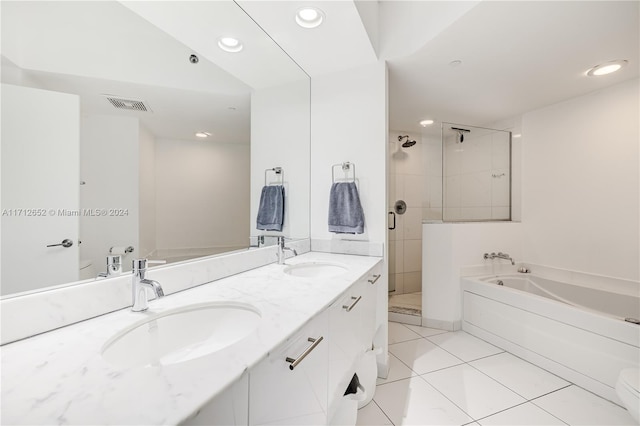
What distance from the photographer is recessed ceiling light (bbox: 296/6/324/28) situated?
144cm

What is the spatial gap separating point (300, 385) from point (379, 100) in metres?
1.82

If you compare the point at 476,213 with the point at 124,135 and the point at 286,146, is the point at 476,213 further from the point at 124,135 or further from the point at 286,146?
the point at 124,135

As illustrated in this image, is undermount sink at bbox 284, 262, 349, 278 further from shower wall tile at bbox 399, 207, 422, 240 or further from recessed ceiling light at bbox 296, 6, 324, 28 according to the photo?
A: shower wall tile at bbox 399, 207, 422, 240

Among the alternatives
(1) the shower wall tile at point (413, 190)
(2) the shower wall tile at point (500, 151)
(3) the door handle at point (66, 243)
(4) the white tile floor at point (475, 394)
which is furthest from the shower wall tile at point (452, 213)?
(3) the door handle at point (66, 243)

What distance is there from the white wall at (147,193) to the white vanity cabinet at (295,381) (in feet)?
2.34

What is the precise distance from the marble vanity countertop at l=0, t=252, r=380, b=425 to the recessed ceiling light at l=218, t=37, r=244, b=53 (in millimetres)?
1361

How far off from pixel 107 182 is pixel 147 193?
Answer: 0.56 ft

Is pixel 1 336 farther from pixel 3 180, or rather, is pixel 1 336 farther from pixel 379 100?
pixel 379 100

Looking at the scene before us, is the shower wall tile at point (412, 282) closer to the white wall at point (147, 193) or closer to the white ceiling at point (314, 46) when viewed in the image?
the white ceiling at point (314, 46)

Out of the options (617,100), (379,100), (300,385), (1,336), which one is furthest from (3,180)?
(617,100)

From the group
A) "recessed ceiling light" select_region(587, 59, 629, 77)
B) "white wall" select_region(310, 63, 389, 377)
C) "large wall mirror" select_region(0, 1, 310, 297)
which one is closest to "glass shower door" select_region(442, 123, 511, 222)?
"recessed ceiling light" select_region(587, 59, 629, 77)

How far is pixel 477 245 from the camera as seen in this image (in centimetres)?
272

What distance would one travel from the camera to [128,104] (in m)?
0.98

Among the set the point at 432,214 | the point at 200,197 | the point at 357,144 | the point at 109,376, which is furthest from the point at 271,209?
the point at 432,214
